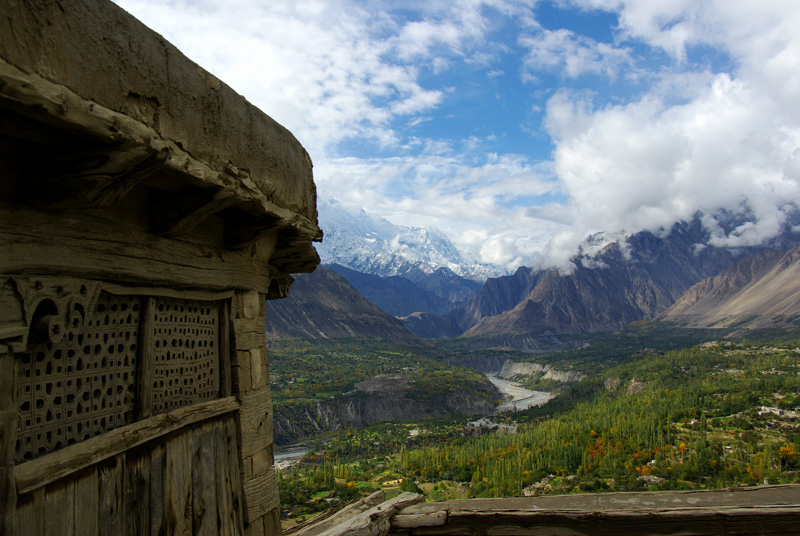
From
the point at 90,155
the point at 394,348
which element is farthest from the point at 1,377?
the point at 394,348

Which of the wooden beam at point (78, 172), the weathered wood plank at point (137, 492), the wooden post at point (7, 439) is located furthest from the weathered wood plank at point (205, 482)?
the wooden beam at point (78, 172)

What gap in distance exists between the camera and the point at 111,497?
3.38 m

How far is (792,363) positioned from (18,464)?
109m

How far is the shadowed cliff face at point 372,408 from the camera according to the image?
76.2 metres

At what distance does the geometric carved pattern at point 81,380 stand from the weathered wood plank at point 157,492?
339 mm

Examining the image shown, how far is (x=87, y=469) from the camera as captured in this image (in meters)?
3.22

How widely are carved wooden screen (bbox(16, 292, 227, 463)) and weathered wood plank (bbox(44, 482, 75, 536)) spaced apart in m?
0.23

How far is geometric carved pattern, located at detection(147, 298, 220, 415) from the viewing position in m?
4.12

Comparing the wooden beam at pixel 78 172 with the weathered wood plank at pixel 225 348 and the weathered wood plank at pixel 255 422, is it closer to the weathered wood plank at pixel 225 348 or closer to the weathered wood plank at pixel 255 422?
the weathered wood plank at pixel 225 348

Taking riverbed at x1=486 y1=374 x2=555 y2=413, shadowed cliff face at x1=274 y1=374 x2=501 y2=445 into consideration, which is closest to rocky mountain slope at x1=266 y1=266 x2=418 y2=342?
shadowed cliff face at x1=274 y1=374 x2=501 y2=445

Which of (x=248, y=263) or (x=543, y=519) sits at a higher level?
(x=248, y=263)

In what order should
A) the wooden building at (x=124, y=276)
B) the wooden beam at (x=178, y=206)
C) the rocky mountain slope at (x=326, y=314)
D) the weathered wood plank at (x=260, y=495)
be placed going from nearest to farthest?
the wooden building at (x=124, y=276) < the wooden beam at (x=178, y=206) < the weathered wood plank at (x=260, y=495) < the rocky mountain slope at (x=326, y=314)

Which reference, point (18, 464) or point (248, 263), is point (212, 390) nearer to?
point (248, 263)

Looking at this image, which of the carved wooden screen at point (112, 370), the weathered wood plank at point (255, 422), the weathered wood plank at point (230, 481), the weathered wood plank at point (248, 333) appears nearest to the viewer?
the carved wooden screen at point (112, 370)
